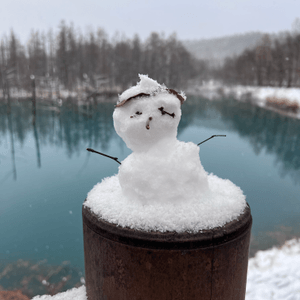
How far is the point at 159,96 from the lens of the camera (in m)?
1.34

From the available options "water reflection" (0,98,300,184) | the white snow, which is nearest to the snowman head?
the white snow

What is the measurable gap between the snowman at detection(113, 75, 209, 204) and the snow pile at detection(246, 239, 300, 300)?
1.96 m

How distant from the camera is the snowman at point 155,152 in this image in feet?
4.24

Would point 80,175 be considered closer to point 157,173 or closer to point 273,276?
point 273,276

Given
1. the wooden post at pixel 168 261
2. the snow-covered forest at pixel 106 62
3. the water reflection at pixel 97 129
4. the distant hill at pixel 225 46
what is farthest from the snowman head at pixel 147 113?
the distant hill at pixel 225 46

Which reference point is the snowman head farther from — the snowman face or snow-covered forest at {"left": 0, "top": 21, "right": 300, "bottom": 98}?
snow-covered forest at {"left": 0, "top": 21, "right": 300, "bottom": 98}

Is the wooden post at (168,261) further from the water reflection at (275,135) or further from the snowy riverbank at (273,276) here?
the water reflection at (275,135)

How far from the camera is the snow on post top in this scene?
1.24 metres

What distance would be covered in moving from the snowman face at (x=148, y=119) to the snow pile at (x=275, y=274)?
2138 millimetres

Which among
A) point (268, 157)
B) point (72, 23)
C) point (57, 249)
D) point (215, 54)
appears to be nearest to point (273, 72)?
point (72, 23)

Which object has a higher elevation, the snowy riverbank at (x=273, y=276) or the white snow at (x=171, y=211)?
the white snow at (x=171, y=211)

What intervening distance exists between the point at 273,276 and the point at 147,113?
266cm

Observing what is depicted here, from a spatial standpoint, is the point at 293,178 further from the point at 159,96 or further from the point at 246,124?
the point at 246,124

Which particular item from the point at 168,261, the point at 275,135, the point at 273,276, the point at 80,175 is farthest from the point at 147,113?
the point at 275,135
